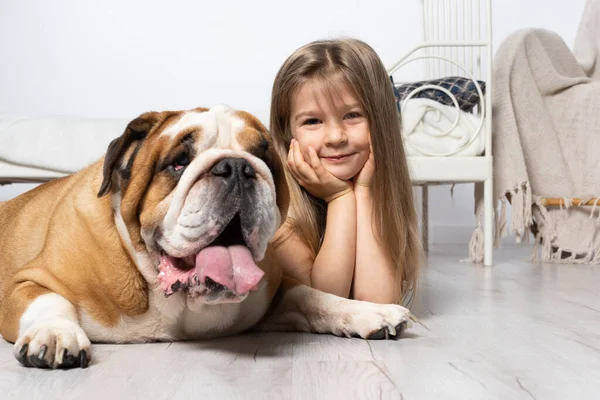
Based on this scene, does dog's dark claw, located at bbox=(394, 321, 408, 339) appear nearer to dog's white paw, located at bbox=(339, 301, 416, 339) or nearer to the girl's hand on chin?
dog's white paw, located at bbox=(339, 301, 416, 339)

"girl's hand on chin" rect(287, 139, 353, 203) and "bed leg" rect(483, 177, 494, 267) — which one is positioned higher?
"girl's hand on chin" rect(287, 139, 353, 203)

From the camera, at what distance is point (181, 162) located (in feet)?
4.37

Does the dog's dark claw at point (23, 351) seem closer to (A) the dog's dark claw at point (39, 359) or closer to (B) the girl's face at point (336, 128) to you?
(A) the dog's dark claw at point (39, 359)

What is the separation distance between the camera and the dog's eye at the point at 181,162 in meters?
1.32

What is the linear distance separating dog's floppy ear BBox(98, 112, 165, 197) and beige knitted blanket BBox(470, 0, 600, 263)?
2443mm

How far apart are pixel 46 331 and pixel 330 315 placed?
0.64 metres

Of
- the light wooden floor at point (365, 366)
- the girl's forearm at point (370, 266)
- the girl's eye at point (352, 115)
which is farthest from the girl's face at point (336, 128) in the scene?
the light wooden floor at point (365, 366)

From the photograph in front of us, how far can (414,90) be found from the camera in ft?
11.0

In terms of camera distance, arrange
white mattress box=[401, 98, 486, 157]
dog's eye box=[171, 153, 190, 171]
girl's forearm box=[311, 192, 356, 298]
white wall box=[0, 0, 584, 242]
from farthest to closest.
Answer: white wall box=[0, 0, 584, 242]
white mattress box=[401, 98, 486, 157]
girl's forearm box=[311, 192, 356, 298]
dog's eye box=[171, 153, 190, 171]

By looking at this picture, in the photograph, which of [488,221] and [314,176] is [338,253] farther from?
[488,221]

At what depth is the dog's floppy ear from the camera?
52.4 inches

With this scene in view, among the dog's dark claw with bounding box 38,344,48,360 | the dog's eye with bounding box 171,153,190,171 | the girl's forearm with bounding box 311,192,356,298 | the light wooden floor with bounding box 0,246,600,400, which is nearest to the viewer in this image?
the light wooden floor with bounding box 0,246,600,400

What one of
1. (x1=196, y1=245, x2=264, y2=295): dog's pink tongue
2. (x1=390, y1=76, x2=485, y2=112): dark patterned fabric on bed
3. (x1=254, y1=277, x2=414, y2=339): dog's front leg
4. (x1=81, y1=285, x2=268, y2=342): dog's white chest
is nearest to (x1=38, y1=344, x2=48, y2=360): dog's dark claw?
(x1=81, y1=285, x2=268, y2=342): dog's white chest

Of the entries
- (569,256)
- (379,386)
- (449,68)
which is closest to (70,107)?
(449,68)
